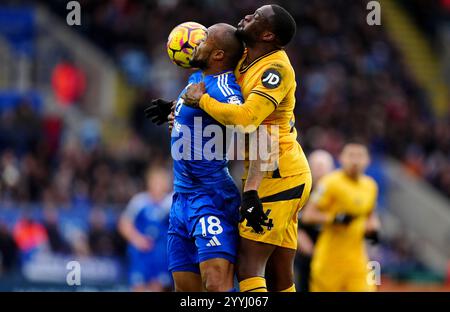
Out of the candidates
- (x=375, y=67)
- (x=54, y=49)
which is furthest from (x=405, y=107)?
(x=54, y=49)

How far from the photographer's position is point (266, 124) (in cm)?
723

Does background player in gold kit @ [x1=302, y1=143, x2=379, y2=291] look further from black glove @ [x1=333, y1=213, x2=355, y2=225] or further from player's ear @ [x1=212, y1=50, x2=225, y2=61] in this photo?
player's ear @ [x1=212, y1=50, x2=225, y2=61]

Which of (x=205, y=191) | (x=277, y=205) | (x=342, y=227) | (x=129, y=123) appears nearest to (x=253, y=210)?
(x=277, y=205)

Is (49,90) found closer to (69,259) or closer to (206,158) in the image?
(69,259)

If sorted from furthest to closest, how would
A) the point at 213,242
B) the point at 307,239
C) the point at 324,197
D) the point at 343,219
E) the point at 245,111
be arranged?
the point at 307,239, the point at 324,197, the point at 343,219, the point at 213,242, the point at 245,111

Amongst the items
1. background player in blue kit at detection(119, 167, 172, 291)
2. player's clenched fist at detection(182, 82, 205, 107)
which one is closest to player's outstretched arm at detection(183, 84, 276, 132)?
player's clenched fist at detection(182, 82, 205, 107)

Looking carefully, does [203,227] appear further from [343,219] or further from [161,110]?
[343,219]

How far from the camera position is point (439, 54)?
25.8m

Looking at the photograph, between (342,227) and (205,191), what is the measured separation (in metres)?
4.05

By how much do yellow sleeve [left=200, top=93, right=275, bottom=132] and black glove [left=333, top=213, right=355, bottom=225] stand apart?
13.5ft

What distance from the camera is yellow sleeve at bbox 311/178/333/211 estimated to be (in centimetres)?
1097

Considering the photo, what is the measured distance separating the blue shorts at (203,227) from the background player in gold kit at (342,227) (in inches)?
147

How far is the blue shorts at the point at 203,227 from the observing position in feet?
23.2

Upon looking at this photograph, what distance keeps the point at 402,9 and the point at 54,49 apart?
10661 mm
